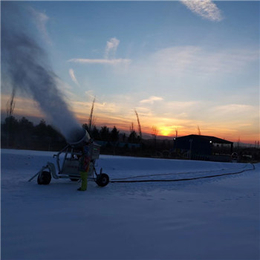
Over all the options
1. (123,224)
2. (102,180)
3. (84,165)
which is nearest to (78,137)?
(84,165)

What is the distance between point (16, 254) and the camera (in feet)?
13.6

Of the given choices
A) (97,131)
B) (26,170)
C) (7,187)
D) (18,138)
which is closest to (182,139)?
(97,131)

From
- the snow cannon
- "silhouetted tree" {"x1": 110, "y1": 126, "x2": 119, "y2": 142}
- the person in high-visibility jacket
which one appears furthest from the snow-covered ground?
"silhouetted tree" {"x1": 110, "y1": 126, "x2": 119, "y2": 142}

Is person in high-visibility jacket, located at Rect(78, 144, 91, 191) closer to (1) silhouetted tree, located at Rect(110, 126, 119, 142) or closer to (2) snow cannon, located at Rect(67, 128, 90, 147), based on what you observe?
(2) snow cannon, located at Rect(67, 128, 90, 147)

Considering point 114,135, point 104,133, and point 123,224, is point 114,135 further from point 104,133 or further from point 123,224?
point 123,224

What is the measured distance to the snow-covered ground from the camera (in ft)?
14.7

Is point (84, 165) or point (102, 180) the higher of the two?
point (84, 165)

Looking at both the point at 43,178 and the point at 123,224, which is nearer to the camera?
the point at 123,224

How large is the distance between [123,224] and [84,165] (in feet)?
15.9

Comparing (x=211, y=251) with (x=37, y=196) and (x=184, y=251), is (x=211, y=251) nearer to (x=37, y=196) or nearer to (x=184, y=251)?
(x=184, y=251)

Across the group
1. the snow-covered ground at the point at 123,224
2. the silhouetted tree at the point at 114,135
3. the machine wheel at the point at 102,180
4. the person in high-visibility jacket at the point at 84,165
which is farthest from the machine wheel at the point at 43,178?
the silhouetted tree at the point at 114,135

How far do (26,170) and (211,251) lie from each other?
12.6 metres

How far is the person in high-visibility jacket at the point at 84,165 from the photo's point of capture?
10.1 meters

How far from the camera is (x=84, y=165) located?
10438 millimetres
